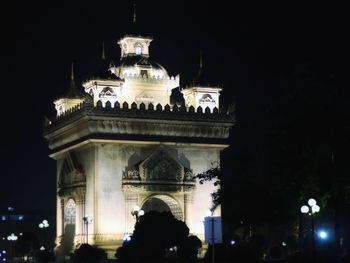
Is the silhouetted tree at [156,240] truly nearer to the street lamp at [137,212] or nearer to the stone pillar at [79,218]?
the street lamp at [137,212]

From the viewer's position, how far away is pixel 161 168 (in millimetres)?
59938

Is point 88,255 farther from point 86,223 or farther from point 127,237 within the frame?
point 86,223

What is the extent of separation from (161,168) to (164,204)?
3.34m

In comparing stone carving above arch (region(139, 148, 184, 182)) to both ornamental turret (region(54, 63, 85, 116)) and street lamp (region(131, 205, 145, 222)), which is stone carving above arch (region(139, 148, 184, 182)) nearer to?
street lamp (region(131, 205, 145, 222))

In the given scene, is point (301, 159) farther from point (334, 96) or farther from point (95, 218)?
point (95, 218)

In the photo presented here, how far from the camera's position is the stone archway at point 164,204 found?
6034 cm

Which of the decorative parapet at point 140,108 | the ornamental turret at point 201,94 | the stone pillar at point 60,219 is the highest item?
the ornamental turret at point 201,94

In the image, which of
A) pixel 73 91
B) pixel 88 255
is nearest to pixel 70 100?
pixel 73 91

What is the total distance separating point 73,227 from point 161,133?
7187mm

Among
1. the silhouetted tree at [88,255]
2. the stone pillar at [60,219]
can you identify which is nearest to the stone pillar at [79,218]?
the stone pillar at [60,219]

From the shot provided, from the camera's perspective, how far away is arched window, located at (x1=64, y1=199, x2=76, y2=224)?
62.4 m

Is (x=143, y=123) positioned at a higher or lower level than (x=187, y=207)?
higher

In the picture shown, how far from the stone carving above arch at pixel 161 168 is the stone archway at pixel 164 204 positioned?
1.03 m

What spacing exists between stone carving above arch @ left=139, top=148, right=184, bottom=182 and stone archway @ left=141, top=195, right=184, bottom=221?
1028mm
